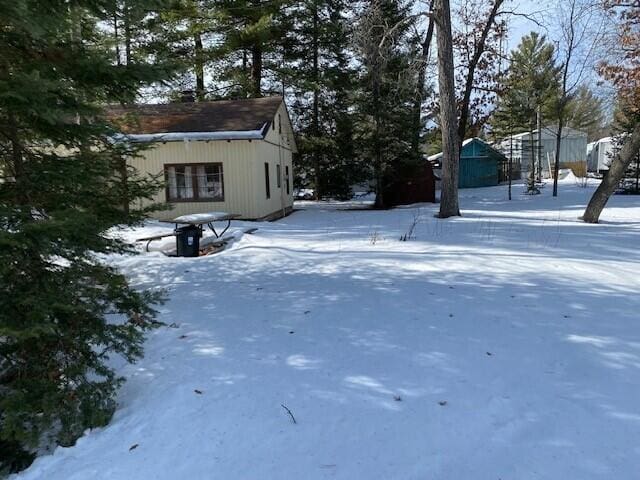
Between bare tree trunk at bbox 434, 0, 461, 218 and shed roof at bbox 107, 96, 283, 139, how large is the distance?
523 centimetres

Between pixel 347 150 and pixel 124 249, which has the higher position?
pixel 347 150

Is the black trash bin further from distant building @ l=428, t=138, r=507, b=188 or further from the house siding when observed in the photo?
distant building @ l=428, t=138, r=507, b=188

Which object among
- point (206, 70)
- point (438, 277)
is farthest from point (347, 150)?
point (438, 277)

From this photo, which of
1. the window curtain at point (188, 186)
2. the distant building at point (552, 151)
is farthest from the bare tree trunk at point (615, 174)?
the distant building at point (552, 151)

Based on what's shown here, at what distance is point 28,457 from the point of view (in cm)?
306

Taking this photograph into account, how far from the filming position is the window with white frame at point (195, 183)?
47.2 feet

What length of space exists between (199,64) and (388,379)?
1993cm

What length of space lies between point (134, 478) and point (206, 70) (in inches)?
849

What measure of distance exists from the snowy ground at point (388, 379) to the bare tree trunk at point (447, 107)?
6878 millimetres

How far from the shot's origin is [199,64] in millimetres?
20344

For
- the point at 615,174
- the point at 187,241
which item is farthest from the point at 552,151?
the point at 187,241

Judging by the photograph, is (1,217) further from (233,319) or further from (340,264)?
(340,264)

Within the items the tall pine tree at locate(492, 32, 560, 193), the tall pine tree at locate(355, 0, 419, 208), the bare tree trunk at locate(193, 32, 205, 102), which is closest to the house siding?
the tall pine tree at locate(355, 0, 419, 208)

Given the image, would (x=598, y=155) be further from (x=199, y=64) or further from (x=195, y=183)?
(x=195, y=183)
